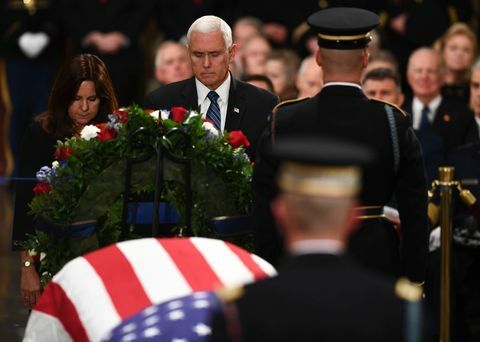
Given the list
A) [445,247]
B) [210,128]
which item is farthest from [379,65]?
[210,128]

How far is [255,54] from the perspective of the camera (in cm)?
1217

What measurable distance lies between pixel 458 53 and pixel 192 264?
7419 millimetres

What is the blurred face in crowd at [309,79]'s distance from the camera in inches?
397

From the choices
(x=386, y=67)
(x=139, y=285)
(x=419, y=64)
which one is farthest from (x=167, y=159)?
(x=419, y=64)

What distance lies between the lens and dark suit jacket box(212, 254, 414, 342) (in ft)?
10.5

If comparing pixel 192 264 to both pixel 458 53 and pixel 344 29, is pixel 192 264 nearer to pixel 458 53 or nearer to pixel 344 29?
pixel 344 29

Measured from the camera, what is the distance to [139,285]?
185 inches

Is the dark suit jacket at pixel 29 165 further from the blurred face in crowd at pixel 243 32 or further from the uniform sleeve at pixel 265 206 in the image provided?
the blurred face in crowd at pixel 243 32

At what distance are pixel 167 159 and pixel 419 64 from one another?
17.7 ft

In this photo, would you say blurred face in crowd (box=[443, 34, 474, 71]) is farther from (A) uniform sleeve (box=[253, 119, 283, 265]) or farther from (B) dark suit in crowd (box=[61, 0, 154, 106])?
(A) uniform sleeve (box=[253, 119, 283, 265])

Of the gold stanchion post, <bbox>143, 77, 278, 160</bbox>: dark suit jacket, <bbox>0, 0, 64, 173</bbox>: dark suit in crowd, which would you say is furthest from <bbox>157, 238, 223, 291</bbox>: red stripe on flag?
<bbox>0, 0, 64, 173</bbox>: dark suit in crowd

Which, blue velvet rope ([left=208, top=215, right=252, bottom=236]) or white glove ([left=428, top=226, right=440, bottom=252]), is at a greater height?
blue velvet rope ([left=208, top=215, right=252, bottom=236])

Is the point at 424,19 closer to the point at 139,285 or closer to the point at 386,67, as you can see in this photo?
the point at 386,67

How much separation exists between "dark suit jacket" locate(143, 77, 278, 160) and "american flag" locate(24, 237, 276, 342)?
1.96 metres
